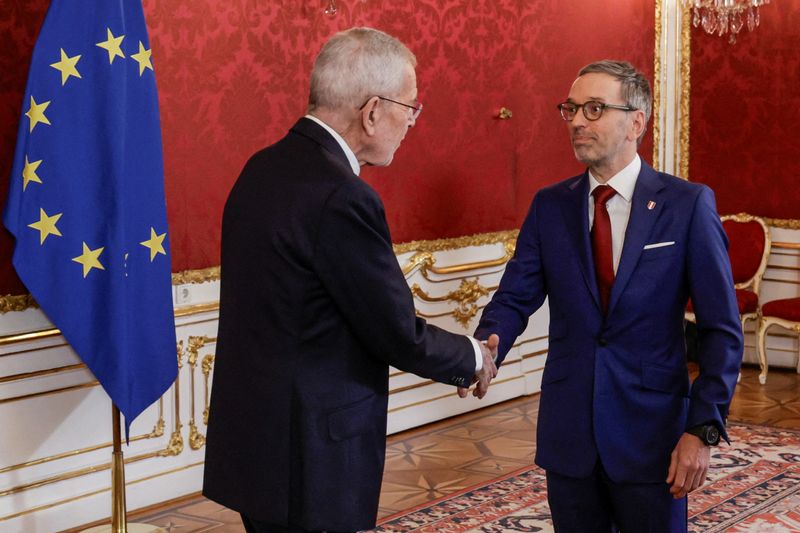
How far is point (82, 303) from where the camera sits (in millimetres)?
3984

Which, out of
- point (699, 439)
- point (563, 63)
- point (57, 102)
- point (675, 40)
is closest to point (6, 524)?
point (57, 102)

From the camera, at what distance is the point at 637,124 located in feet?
9.04

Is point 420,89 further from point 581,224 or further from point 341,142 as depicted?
point 341,142

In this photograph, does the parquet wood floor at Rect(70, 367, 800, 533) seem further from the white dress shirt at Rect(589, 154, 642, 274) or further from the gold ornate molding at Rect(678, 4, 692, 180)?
the white dress shirt at Rect(589, 154, 642, 274)

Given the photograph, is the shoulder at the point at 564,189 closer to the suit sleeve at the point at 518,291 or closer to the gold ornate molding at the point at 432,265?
the suit sleeve at the point at 518,291

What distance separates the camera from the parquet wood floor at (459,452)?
4.58 metres

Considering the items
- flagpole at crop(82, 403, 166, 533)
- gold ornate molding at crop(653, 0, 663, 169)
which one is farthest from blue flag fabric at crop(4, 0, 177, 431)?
gold ornate molding at crop(653, 0, 663, 169)

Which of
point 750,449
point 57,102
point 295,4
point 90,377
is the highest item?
point 295,4

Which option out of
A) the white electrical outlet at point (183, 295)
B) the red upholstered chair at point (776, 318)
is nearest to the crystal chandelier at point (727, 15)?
the red upholstered chair at point (776, 318)

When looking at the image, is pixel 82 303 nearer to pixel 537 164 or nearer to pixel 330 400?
pixel 330 400

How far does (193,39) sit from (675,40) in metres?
4.24

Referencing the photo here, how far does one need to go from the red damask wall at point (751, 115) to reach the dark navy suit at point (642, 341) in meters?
5.12

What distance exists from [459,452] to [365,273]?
11.5 feet

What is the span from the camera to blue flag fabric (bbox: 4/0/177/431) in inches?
154
